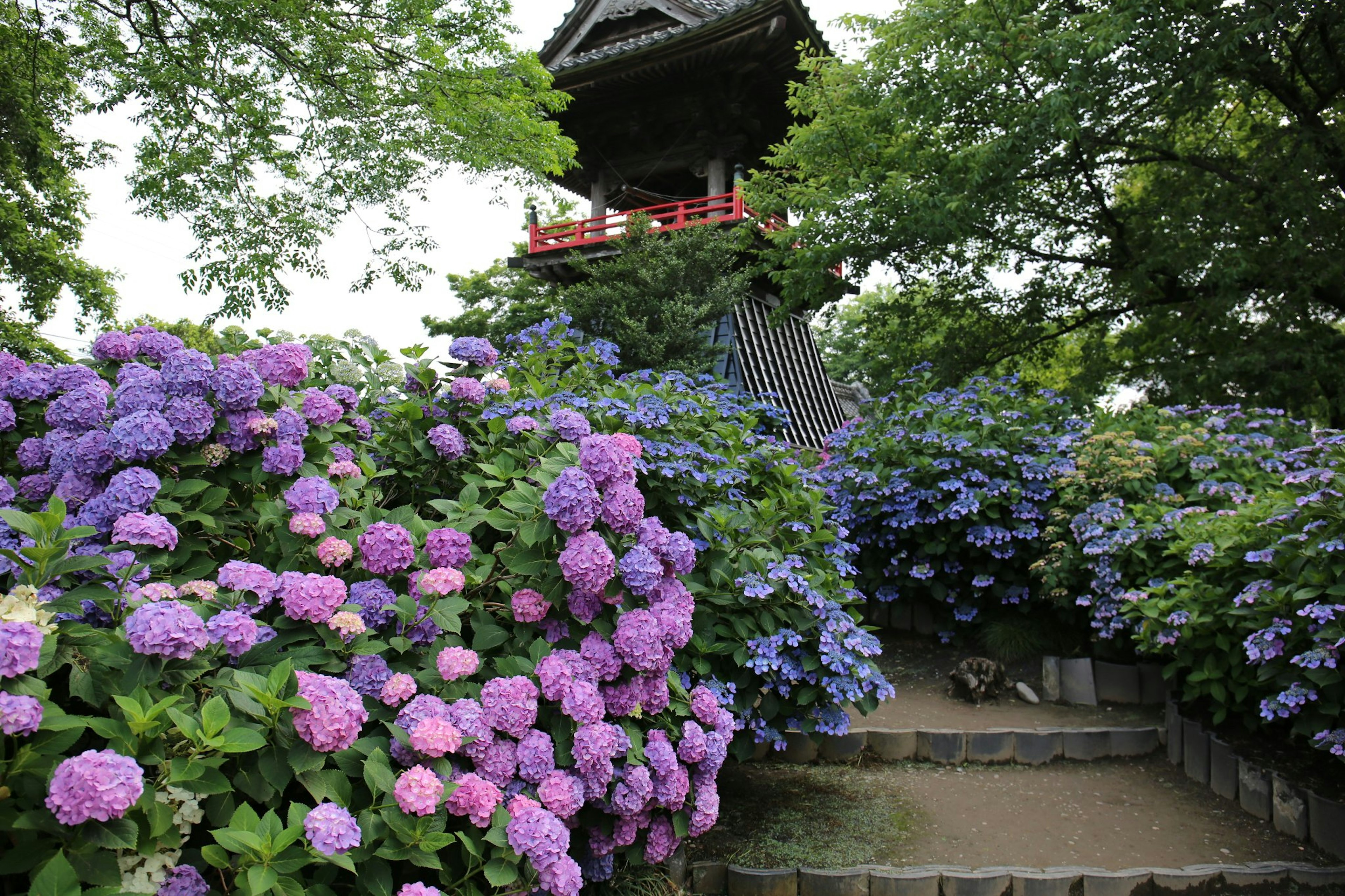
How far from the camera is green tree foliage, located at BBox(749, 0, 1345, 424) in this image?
A: 700cm

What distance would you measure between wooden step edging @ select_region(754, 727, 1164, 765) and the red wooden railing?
703cm

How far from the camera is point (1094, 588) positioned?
4.25 m

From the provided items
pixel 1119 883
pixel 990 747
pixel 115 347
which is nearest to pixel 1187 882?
pixel 1119 883

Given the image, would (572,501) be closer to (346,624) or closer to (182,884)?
(346,624)

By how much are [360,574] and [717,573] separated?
115 centimetres

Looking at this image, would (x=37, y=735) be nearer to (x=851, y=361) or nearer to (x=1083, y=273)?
(x=1083, y=273)

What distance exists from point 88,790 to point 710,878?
194 cm

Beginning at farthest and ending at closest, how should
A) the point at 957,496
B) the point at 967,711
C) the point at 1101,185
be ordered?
1. the point at 1101,185
2. the point at 957,496
3. the point at 967,711

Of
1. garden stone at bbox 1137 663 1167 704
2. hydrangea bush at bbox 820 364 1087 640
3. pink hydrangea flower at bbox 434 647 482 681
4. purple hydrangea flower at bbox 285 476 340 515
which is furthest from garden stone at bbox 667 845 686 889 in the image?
garden stone at bbox 1137 663 1167 704

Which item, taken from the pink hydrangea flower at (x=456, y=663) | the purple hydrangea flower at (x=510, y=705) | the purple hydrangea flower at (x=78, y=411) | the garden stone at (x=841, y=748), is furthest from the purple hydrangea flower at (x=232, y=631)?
the garden stone at (x=841, y=748)

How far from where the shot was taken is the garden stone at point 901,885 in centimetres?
259

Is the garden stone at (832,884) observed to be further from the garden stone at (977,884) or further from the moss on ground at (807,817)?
the garden stone at (977,884)

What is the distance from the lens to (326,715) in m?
1.46

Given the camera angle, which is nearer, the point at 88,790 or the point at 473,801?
the point at 88,790
